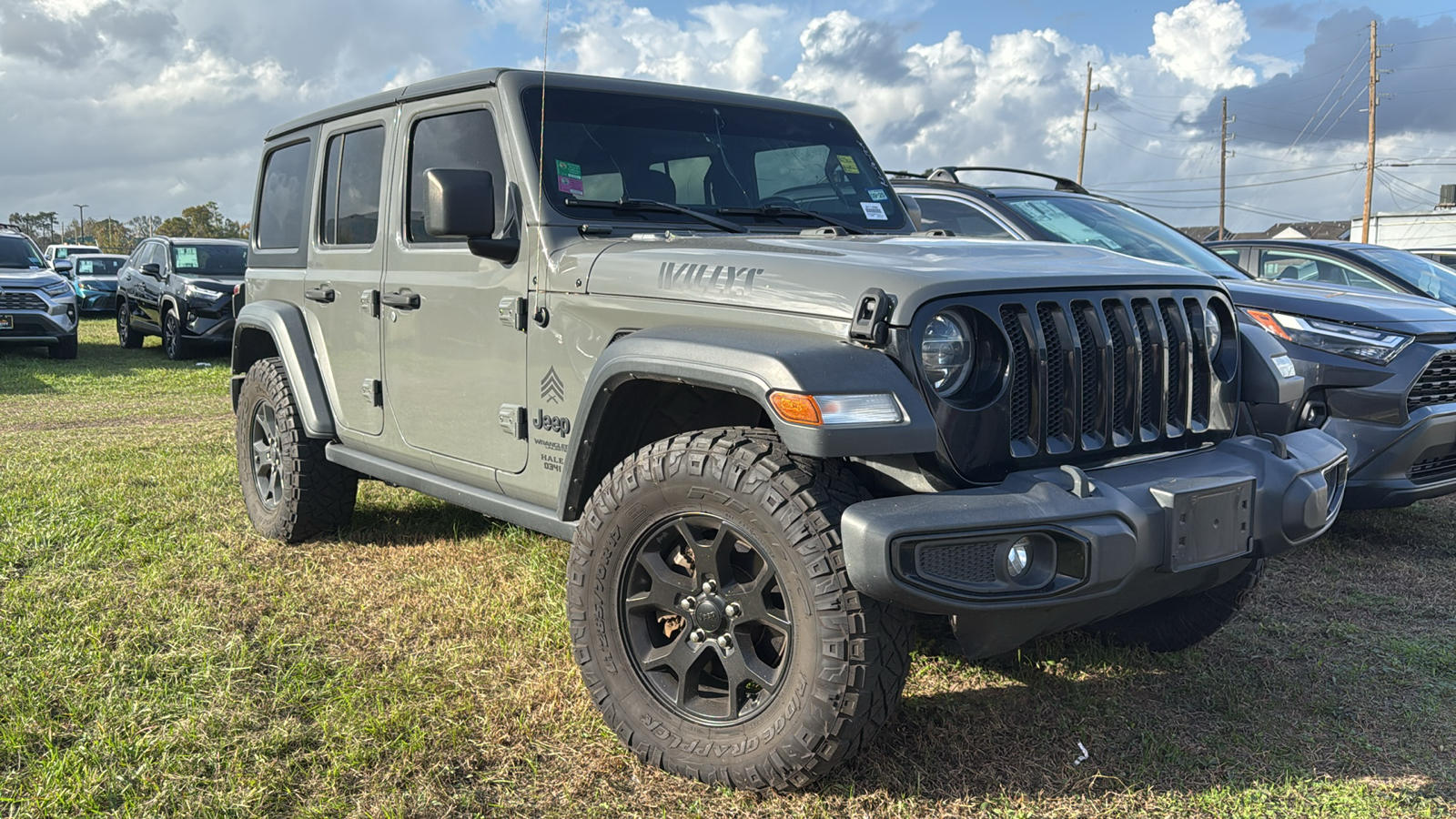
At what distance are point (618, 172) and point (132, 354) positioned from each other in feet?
46.4

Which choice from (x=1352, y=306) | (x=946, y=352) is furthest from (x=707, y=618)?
(x=1352, y=306)

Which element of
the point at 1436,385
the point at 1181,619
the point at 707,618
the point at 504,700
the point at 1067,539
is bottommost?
the point at 504,700

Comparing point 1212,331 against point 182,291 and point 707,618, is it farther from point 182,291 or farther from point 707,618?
point 182,291

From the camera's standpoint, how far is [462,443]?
378 centimetres

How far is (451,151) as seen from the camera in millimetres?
3898

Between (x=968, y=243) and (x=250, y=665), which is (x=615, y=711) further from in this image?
(x=968, y=243)

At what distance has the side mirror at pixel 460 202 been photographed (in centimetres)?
322

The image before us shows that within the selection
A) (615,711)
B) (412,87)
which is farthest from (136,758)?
(412,87)

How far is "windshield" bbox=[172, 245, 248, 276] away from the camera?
14477mm

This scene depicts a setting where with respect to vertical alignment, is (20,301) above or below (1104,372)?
below

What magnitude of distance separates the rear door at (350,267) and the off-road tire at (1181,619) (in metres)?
2.86

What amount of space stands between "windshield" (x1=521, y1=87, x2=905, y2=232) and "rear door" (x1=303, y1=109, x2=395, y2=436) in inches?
38.6

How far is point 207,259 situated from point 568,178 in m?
13.0

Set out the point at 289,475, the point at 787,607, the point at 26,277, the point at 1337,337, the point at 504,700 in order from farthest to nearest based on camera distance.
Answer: the point at 26,277 < the point at 1337,337 < the point at 289,475 < the point at 504,700 < the point at 787,607
